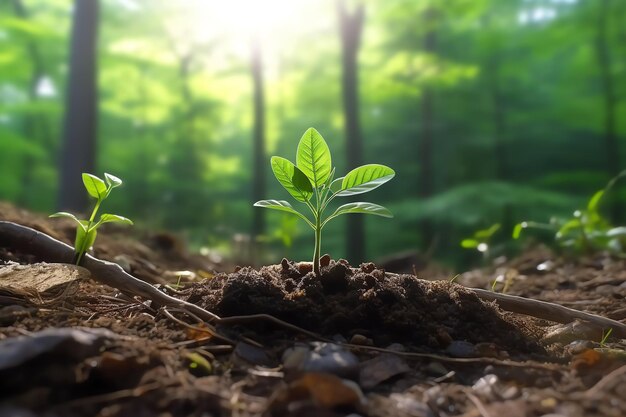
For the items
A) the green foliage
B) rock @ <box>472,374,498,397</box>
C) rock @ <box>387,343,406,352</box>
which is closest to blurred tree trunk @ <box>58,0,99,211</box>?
the green foliage

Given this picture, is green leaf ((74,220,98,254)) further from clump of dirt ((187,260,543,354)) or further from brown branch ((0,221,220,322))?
clump of dirt ((187,260,543,354))

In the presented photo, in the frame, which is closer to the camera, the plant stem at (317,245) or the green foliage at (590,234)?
the plant stem at (317,245)

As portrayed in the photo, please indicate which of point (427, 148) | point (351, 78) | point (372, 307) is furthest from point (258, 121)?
point (372, 307)

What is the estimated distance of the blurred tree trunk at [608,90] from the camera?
1280 cm

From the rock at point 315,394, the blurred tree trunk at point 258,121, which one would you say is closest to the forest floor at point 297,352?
the rock at point 315,394

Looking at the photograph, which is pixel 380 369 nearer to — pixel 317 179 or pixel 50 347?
pixel 317 179

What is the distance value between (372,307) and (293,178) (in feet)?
1.42

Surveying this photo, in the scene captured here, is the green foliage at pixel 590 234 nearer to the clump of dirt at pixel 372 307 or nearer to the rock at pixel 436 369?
the clump of dirt at pixel 372 307

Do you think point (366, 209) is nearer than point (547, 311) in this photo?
Yes

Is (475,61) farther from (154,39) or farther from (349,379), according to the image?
(349,379)

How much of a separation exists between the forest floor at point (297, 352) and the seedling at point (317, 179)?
0.19m

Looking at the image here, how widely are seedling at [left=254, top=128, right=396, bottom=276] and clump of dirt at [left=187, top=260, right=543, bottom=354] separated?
12 cm

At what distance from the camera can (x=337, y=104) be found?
1477 centimetres

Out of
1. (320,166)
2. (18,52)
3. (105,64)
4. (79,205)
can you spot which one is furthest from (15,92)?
(320,166)
